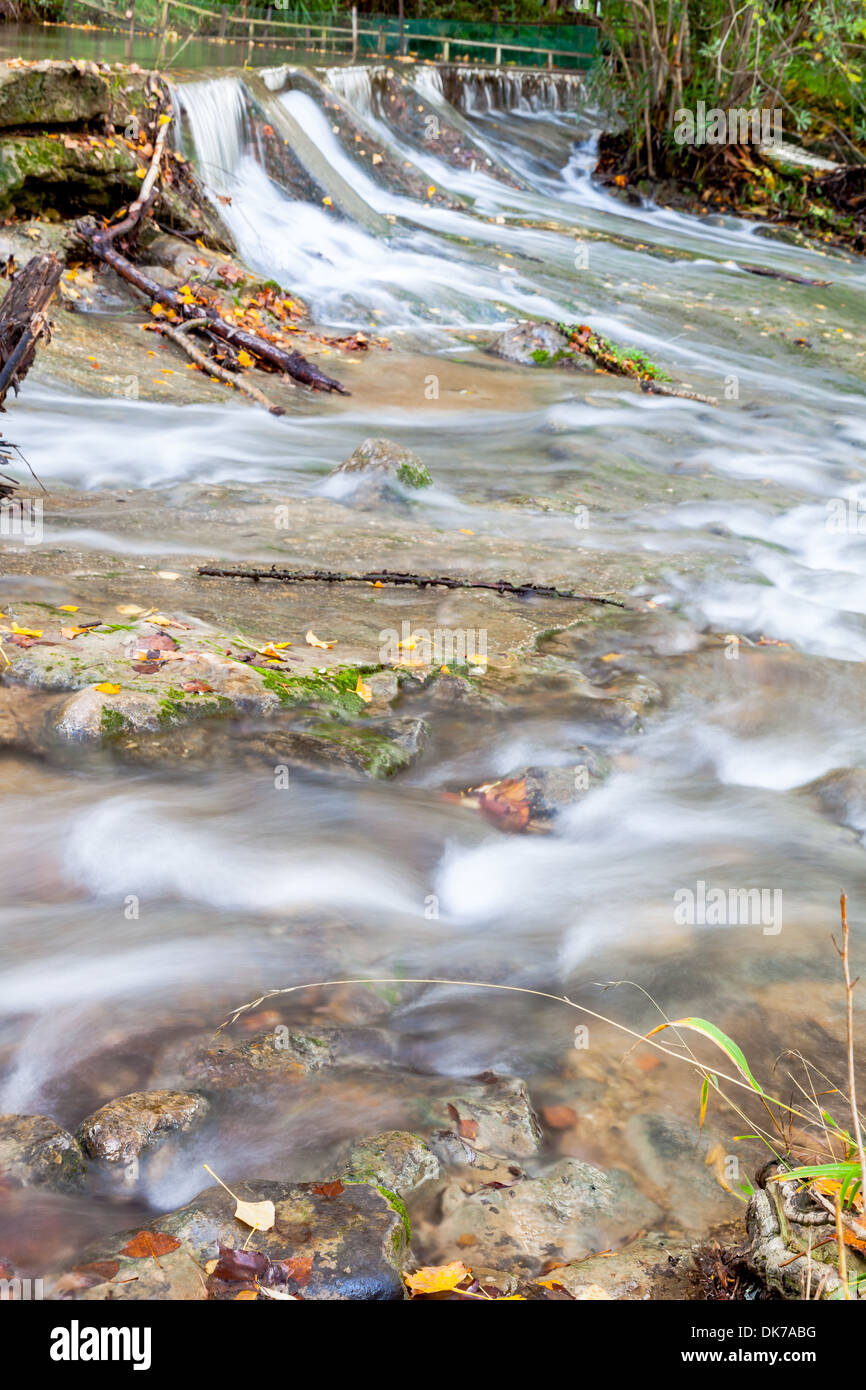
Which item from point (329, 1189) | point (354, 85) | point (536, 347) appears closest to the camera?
point (329, 1189)

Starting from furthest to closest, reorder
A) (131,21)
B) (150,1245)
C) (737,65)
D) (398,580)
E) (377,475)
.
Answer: (131,21), (737,65), (377,475), (398,580), (150,1245)

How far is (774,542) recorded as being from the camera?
6930mm

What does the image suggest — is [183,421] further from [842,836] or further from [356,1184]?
[356,1184]

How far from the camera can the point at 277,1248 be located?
2.02 meters

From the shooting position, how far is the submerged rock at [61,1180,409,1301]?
6.30 ft

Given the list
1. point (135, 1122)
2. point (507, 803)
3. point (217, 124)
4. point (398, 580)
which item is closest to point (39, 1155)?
point (135, 1122)

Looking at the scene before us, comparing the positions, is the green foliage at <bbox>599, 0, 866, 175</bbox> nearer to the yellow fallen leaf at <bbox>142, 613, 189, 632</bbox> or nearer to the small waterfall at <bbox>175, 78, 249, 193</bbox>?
the small waterfall at <bbox>175, 78, 249, 193</bbox>

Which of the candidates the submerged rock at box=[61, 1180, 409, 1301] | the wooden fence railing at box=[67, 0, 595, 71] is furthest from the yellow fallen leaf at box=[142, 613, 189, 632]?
the wooden fence railing at box=[67, 0, 595, 71]

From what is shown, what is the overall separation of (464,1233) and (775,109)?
2182 cm

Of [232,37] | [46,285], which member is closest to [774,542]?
[46,285]

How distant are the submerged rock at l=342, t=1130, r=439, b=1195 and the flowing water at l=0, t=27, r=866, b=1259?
89 millimetres

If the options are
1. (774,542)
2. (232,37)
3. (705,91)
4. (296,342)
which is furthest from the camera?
(232,37)

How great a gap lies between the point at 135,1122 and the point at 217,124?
11942 millimetres

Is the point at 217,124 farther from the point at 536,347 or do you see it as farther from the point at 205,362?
the point at 205,362
